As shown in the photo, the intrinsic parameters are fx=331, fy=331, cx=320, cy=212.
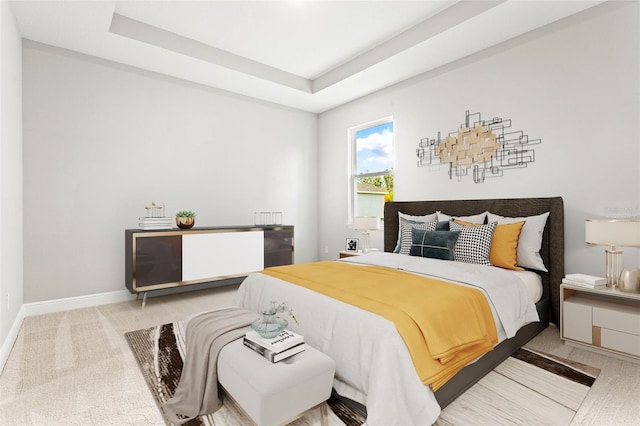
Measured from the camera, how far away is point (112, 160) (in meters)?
3.81

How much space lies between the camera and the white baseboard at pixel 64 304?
2949 millimetres

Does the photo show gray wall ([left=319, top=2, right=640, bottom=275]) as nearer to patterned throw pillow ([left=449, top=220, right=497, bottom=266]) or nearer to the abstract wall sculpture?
the abstract wall sculpture

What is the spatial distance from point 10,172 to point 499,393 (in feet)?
12.8

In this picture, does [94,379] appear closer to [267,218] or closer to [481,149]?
[267,218]

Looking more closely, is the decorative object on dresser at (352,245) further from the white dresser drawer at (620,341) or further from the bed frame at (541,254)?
the white dresser drawer at (620,341)

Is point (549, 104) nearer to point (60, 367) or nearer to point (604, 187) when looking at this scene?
point (604, 187)

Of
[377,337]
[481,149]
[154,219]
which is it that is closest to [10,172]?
[154,219]

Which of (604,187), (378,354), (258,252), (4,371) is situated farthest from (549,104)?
(4,371)

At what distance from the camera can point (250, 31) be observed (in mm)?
3488

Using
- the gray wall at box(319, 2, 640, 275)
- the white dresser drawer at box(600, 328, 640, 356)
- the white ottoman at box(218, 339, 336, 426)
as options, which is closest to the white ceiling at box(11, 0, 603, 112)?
the gray wall at box(319, 2, 640, 275)

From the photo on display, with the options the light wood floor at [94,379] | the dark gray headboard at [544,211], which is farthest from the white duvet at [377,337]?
the dark gray headboard at [544,211]

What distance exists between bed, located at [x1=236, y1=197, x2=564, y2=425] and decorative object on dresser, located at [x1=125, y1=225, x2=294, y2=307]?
1.43m

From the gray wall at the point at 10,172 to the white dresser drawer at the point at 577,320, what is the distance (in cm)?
402

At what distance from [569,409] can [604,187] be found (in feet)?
6.23
